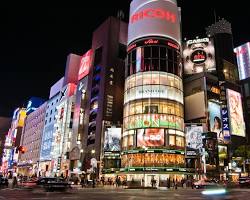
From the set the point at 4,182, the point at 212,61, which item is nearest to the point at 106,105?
the point at 212,61

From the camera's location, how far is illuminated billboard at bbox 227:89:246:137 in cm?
8454

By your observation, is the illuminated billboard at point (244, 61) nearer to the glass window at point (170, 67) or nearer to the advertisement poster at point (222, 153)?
the advertisement poster at point (222, 153)

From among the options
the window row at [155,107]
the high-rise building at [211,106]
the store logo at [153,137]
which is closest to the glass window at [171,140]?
the store logo at [153,137]

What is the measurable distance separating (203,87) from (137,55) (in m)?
20.9

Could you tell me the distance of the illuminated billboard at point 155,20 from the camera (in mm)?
76731

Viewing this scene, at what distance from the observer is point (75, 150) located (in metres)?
86.6

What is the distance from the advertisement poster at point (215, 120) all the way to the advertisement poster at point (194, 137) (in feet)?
22.9

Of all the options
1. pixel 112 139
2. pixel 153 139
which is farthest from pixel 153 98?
pixel 112 139

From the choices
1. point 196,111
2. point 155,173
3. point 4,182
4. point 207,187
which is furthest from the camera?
point 196,111

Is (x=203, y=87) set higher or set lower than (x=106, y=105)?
higher

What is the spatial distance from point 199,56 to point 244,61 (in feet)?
269

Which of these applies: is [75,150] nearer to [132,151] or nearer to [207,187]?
[132,151]

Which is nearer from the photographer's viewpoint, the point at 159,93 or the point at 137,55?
the point at 159,93

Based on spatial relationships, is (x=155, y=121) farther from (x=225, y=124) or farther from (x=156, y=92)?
(x=225, y=124)
